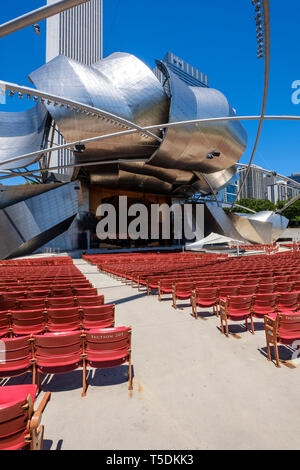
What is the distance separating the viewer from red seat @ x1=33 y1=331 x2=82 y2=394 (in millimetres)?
A: 3199

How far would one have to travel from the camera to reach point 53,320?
14.8 feet

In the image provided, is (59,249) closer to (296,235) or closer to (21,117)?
(21,117)

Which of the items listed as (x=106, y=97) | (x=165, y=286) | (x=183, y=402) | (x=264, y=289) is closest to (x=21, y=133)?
(x=106, y=97)

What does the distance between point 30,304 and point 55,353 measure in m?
2.69

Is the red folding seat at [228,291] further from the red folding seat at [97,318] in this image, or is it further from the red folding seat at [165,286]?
the red folding seat at [97,318]

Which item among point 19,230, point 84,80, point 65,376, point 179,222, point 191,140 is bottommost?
point 65,376

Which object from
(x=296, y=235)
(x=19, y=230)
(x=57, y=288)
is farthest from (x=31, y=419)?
(x=296, y=235)

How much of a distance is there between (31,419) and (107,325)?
2.54 meters

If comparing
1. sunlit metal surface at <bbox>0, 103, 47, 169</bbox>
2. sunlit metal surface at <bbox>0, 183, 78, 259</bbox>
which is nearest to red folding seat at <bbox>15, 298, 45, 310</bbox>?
sunlit metal surface at <bbox>0, 183, 78, 259</bbox>

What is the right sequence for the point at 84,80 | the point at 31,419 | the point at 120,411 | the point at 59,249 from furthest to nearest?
the point at 59,249
the point at 84,80
the point at 120,411
the point at 31,419

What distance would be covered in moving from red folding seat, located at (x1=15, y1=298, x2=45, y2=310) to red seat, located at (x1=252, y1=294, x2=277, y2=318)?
4.81m

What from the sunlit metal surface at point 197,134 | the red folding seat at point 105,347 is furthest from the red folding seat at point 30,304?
the sunlit metal surface at point 197,134

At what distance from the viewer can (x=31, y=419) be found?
194cm

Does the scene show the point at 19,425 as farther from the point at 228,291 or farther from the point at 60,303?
the point at 228,291
